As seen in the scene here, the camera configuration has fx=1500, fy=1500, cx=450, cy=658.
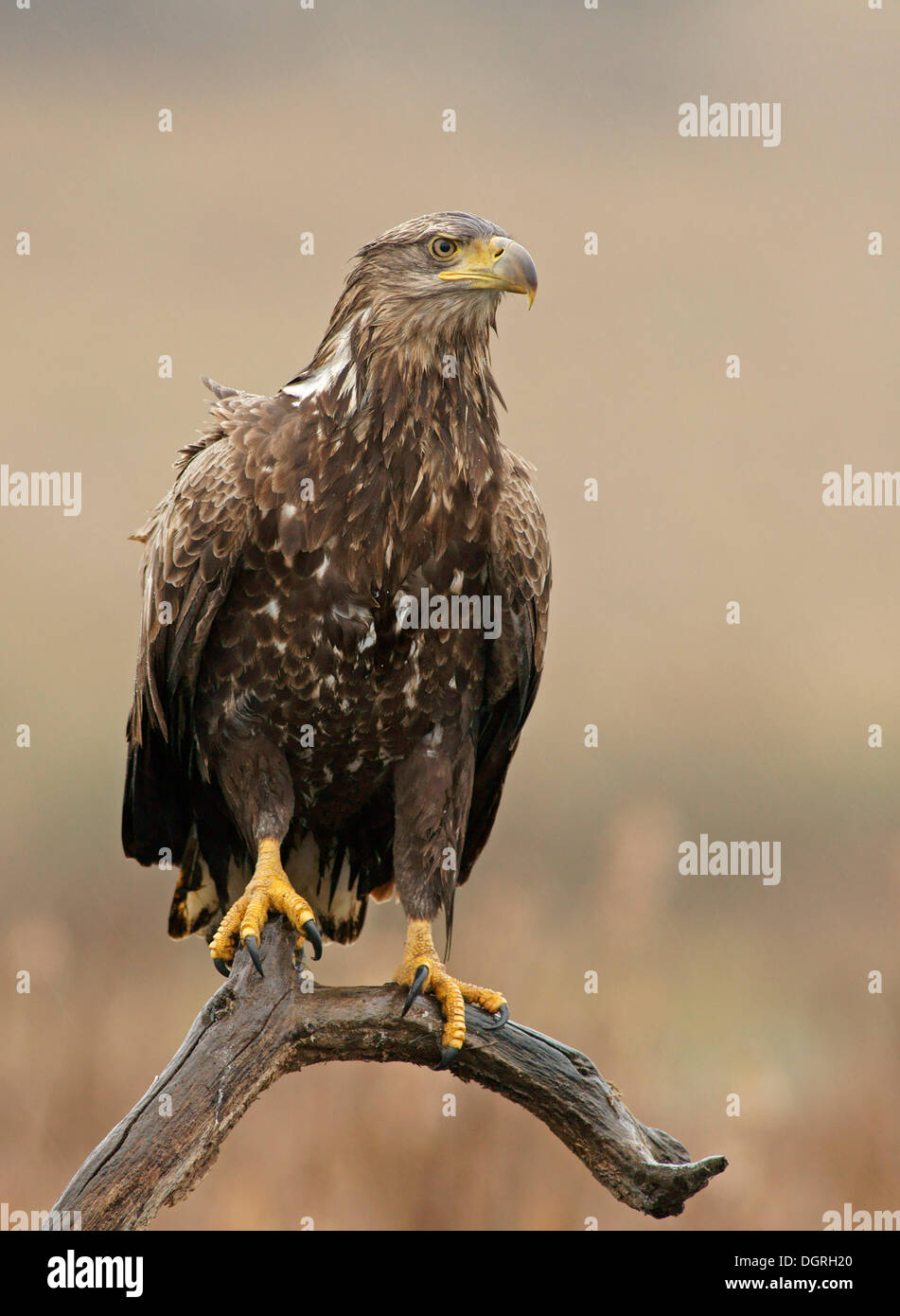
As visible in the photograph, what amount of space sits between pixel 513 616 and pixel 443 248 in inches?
46.6

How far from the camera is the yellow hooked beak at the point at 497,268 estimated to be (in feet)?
14.2

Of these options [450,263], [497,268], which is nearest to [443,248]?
[450,263]

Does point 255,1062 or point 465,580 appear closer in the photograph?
point 255,1062

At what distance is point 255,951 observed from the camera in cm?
438

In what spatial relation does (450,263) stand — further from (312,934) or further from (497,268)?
(312,934)

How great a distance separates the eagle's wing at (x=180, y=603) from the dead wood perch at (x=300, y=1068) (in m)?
0.85

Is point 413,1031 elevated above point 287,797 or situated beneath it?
situated beneath

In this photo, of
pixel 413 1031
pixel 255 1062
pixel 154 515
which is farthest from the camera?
pixel 154 515

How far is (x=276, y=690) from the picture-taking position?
4645mm

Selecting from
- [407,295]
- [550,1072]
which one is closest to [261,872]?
[550,1072]

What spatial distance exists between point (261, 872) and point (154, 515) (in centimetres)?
133

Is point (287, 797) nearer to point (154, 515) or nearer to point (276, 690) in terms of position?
point (276, 690)

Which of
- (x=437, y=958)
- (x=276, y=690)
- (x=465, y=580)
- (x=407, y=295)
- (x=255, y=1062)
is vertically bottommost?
(x=255, y=1062)

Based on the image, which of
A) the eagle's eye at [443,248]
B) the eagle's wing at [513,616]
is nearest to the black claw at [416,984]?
the eagle's wing at [513,616]
